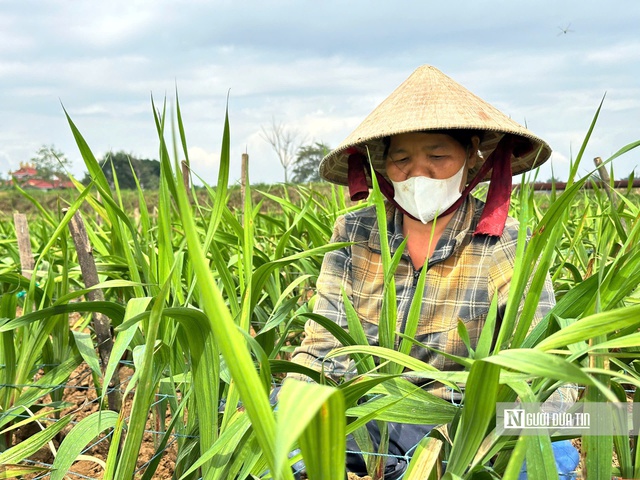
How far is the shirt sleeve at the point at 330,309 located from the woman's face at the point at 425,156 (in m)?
0.20

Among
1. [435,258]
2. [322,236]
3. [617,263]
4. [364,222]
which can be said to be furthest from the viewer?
[322,236]

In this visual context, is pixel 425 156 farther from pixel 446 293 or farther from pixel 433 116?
pixel 446 293

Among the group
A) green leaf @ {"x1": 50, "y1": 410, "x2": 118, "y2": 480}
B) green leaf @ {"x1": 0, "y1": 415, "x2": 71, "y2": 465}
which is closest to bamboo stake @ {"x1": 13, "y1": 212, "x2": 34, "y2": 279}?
green leaf @ {"x1": 0, "y1": 415, "x2": 71, "y2": 465}

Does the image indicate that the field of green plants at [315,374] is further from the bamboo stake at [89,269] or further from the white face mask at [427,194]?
the white face mask at [427,194]

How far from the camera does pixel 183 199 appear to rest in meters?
0.42

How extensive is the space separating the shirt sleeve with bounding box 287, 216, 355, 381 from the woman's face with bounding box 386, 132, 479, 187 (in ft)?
0.67

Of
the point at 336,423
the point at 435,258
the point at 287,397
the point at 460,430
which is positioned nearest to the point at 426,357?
the point at 435,258

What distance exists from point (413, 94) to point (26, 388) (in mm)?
936

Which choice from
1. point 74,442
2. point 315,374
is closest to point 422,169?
point 315,374

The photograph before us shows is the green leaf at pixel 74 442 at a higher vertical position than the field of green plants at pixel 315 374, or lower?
lower

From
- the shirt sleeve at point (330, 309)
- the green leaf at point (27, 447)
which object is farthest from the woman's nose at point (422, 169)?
the green leaf at point (27, 447)

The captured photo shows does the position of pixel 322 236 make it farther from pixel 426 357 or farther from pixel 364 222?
pixel 426 357

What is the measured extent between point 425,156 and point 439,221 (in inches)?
5.1

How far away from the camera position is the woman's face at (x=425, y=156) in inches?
43.1
